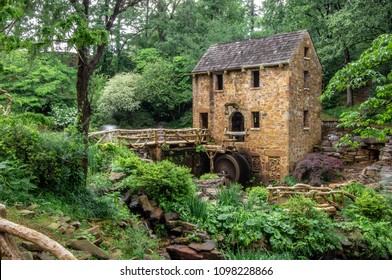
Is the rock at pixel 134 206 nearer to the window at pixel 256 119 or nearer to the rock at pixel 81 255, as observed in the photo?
the rock at pixel 81 255

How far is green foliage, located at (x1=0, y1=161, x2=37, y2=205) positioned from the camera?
5887 mm

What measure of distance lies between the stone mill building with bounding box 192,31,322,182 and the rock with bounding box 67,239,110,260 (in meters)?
13.4

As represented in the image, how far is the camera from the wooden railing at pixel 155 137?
14.9 meters

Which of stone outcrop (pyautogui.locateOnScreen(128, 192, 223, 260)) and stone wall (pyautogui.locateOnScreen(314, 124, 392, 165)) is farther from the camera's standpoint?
stone wall (pyautogui.locateOnScreen(314, 124, 392, 165))

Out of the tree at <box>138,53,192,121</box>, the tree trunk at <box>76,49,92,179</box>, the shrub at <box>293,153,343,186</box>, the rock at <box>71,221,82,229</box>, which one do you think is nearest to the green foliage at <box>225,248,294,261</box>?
the rock at <box>71,221,82,229</box>

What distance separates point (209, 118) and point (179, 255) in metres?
14.9

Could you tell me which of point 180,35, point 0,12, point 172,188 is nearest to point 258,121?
point 180,35

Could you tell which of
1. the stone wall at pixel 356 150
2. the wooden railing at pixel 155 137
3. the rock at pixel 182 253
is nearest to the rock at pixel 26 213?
the rock at pixel 182 253

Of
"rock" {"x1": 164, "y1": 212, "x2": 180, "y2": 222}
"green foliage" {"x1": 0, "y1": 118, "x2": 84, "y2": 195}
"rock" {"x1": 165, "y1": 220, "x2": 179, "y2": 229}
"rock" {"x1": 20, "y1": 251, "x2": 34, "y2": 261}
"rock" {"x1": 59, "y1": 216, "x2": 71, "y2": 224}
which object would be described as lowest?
"rock" {"x1": 165, "y1": 220, "x2": 179, "y2": 229}

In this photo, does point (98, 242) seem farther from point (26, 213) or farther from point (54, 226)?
point (26, 213)

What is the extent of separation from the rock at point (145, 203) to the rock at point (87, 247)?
274 cm

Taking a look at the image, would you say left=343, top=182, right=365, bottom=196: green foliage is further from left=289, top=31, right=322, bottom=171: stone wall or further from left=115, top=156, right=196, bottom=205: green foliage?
left=115, top=156, right=196, bottom=205: green foliage

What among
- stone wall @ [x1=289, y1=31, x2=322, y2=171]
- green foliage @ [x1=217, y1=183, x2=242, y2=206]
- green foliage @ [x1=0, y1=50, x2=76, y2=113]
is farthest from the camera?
green foliage @ [x1=0, y1=50, x2=76, y2=113]

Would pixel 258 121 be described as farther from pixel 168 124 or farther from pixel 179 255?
pixel 179 255
